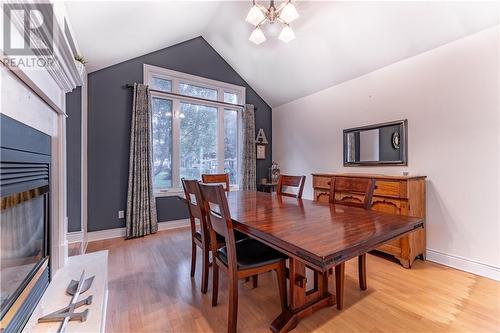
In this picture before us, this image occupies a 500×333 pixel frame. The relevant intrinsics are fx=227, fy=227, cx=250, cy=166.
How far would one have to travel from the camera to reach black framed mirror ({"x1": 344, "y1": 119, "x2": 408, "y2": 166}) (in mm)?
2730

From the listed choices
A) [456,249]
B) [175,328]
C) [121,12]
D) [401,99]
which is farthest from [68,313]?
[401,99]

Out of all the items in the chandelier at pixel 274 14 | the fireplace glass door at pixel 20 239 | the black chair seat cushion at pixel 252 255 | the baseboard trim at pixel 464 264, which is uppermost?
the chandelier at pixel 274 14

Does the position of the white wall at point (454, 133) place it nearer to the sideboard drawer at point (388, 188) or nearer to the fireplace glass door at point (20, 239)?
the sideboard drawer at point (388, 188)

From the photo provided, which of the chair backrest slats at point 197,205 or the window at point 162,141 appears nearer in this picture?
the chair backrest slats at point 197,205

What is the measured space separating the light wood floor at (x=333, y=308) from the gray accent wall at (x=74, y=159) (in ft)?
2.63

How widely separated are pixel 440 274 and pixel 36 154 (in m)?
3.41

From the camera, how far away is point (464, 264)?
2236mm

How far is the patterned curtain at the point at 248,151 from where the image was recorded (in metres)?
4.36

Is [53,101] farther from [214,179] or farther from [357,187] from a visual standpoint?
[357,187]

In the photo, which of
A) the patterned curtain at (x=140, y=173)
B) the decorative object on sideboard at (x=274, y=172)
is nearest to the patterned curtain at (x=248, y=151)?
the decorative object on sideboard at (x=274, y=172)

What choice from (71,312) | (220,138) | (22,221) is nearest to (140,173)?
(220,138)

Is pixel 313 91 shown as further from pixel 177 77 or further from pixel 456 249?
pixel 456 249

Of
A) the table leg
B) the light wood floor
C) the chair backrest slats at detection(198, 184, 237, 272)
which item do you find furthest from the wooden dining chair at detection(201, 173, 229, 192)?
the table leg

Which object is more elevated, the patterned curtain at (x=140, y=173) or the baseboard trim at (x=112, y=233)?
the patterned curtain at (x=140, y=173)
